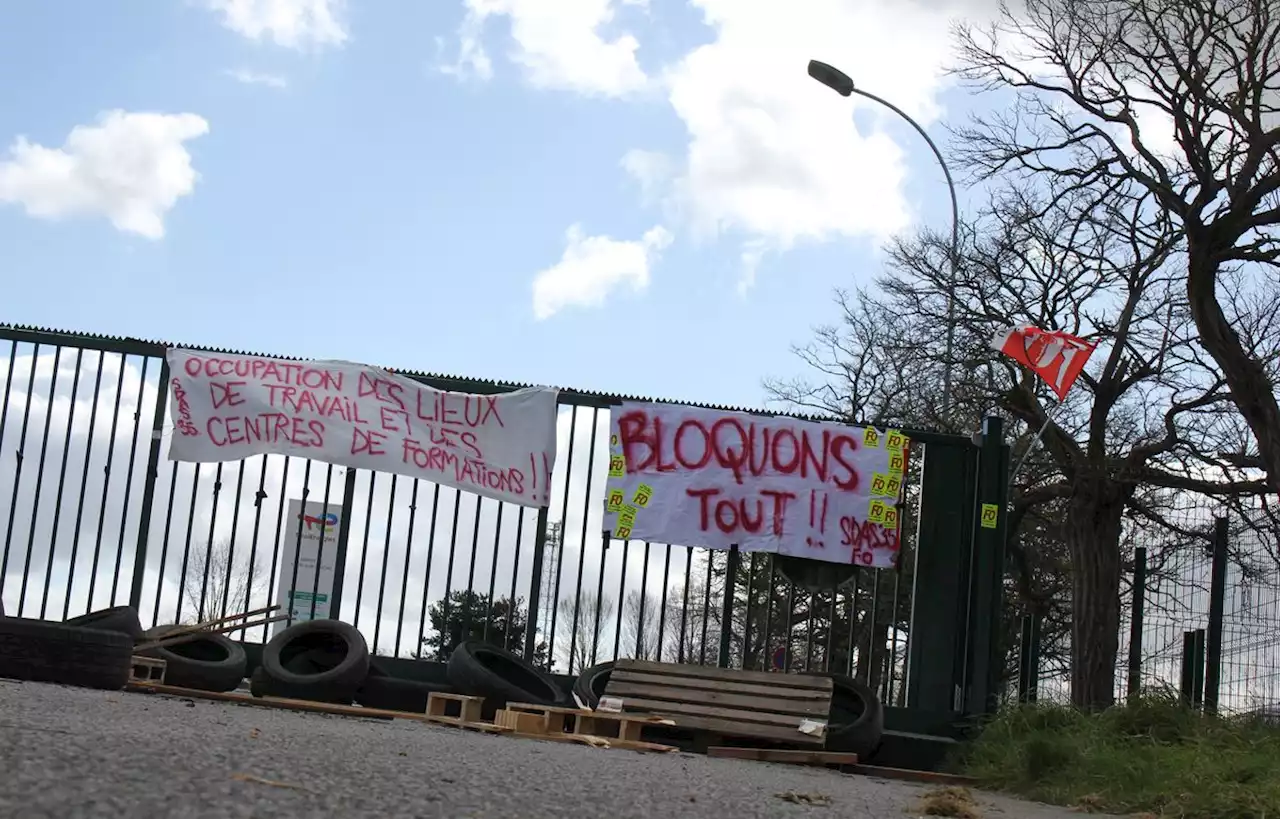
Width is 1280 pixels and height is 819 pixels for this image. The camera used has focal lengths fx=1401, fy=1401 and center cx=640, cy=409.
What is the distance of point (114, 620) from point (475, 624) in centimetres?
303

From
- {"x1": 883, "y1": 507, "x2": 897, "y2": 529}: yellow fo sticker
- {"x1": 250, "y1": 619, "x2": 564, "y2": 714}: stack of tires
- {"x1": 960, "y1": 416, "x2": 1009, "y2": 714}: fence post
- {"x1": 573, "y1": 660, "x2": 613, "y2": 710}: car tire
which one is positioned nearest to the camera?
{"x1": 250, "y1": 619, "x2": 564, "y2": 714}: stack of tires

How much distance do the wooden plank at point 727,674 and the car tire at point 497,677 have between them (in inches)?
22.7

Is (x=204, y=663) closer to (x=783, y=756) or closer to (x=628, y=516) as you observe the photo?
(x=628, y=516)

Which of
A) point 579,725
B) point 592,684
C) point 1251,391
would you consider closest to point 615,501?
point 592,684

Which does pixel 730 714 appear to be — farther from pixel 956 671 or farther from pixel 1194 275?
pixel 1194 275

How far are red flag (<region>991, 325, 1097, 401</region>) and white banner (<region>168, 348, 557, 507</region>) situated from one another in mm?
5055

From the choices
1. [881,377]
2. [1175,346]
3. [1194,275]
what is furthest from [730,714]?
[881,377]

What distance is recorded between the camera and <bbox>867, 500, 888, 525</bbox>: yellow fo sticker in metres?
11.5

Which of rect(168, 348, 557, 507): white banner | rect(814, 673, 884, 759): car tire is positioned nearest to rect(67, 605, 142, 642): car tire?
rect(168, 348, 557, 507): white banner

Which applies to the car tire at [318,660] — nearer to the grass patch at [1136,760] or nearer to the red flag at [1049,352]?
the grass patch at [1136,760]

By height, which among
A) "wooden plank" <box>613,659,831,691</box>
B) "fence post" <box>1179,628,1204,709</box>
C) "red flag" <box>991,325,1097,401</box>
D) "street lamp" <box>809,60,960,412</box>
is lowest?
"wooden plank" <box>613,659,831,691</box>

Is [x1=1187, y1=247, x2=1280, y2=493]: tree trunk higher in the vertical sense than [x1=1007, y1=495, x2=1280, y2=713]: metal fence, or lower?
higher

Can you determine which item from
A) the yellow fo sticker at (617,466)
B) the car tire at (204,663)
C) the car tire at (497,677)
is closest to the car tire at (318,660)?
the car tire at (204,663)

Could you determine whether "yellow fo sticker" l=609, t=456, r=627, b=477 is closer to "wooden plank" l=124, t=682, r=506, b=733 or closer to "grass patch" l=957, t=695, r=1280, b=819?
"wooden plank" l=124, t=682, r=506, b=733
